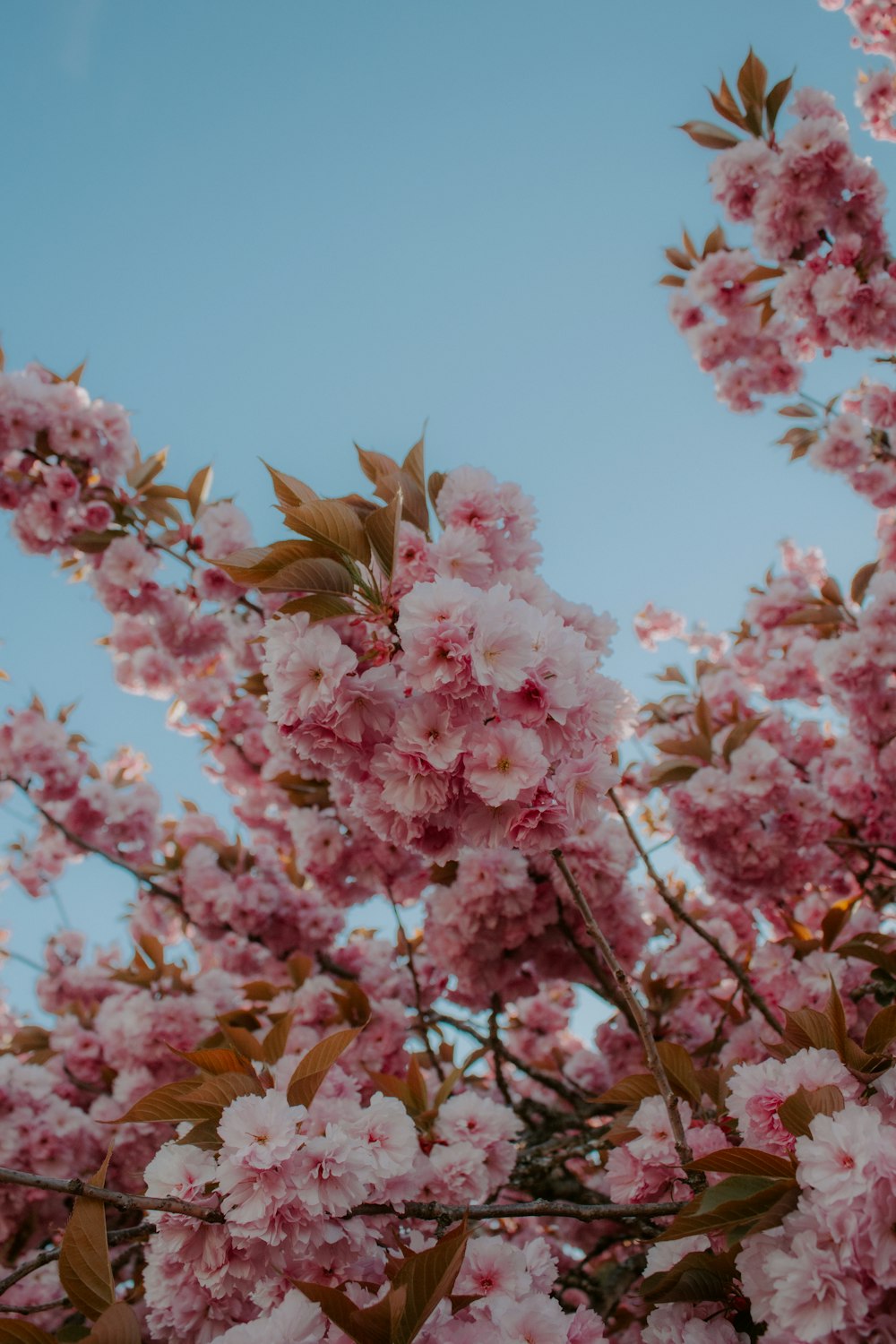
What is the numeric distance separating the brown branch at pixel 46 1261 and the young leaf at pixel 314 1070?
13.0 inches

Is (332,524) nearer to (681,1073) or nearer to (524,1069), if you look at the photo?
(681,1073)

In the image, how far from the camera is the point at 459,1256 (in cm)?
114

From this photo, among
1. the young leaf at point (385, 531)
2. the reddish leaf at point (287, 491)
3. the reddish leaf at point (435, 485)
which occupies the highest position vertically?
the reddish leaf at point (435, 485)

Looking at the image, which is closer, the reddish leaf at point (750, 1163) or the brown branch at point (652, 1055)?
the reddish leaf at point (750, 1163)

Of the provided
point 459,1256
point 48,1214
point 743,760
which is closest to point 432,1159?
point 459,1256

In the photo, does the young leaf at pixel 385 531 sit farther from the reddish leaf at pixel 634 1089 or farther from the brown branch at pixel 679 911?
the reddish leaf at pixel 634 1089

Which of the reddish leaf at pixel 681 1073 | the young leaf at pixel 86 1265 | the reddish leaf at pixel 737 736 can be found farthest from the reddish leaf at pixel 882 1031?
the reddish leaf at pixel 737 736

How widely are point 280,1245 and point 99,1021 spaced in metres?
2.77

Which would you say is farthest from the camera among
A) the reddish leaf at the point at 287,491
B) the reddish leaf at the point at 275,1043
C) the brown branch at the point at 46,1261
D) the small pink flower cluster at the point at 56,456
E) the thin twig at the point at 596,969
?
the small pink flower cluster at the point at 56,456

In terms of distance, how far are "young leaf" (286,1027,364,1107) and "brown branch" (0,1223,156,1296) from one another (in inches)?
13.0

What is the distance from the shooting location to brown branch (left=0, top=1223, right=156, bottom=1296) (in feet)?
4.23

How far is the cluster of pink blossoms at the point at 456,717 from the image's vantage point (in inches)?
55.6

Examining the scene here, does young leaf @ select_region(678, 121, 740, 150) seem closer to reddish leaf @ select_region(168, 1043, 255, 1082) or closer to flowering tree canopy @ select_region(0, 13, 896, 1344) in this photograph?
flowering tree canopy @ select_region(0, 13, 896, 1344)

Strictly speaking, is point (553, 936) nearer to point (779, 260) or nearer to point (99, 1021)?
point (99, 1021)
